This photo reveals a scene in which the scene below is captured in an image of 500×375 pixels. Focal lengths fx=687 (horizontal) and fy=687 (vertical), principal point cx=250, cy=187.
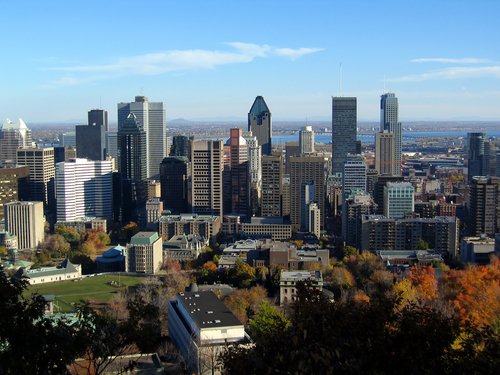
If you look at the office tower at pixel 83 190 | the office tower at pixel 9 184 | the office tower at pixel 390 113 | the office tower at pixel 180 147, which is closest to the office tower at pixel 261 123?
the office tower at pixel 390 113

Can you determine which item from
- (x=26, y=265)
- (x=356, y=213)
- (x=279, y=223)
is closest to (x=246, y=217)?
(x=279, y=223)

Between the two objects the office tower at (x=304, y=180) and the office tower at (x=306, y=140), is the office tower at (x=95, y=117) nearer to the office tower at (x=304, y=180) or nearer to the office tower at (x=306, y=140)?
the office tower at (x=306, y=140)

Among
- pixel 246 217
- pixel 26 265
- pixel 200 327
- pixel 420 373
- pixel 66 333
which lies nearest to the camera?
pixel 420 373

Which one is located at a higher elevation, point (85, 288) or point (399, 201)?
point (399, 201)

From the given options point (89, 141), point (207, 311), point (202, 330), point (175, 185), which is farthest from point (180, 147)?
point (202, 330)

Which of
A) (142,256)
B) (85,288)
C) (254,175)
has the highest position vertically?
(254,175)

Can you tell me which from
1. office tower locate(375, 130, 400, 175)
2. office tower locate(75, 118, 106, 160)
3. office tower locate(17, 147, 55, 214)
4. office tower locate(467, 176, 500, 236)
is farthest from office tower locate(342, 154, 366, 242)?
office tower locate(75, 118, 106, 160)

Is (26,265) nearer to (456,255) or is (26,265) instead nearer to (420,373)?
(456,255)

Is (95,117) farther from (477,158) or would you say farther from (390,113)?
(477,158)
